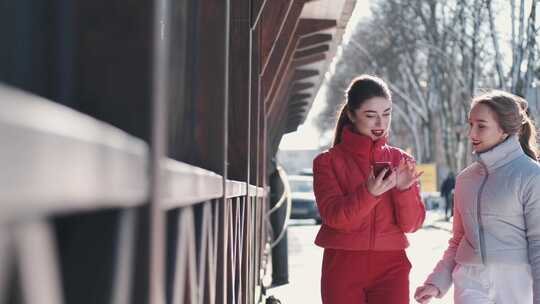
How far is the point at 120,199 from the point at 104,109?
32 cm

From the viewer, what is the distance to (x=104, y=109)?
1734mm

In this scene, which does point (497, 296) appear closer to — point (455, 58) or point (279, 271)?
point (279, 271)

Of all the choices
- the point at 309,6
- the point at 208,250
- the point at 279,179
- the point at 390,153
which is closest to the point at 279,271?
the point at 279,179

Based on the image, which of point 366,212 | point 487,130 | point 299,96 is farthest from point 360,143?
point 299,96

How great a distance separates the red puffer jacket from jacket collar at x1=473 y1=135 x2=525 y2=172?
355 mm

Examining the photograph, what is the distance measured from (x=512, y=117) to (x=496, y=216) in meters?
0.47

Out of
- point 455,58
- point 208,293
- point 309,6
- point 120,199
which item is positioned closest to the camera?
point 120,199

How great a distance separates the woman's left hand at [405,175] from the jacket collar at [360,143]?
0.72 feet

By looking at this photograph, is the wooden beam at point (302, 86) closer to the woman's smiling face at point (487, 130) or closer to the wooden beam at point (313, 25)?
the wooden beam at point (313, 25)

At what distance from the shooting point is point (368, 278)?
5.23 metres

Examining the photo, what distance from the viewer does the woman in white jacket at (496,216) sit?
490 cm

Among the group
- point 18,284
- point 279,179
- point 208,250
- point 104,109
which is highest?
point 104,109

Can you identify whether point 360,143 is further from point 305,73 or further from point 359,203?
point 305,73

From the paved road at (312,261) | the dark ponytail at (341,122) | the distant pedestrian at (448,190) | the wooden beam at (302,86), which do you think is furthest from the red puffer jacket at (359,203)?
the distant pedestrian at (448,190)
